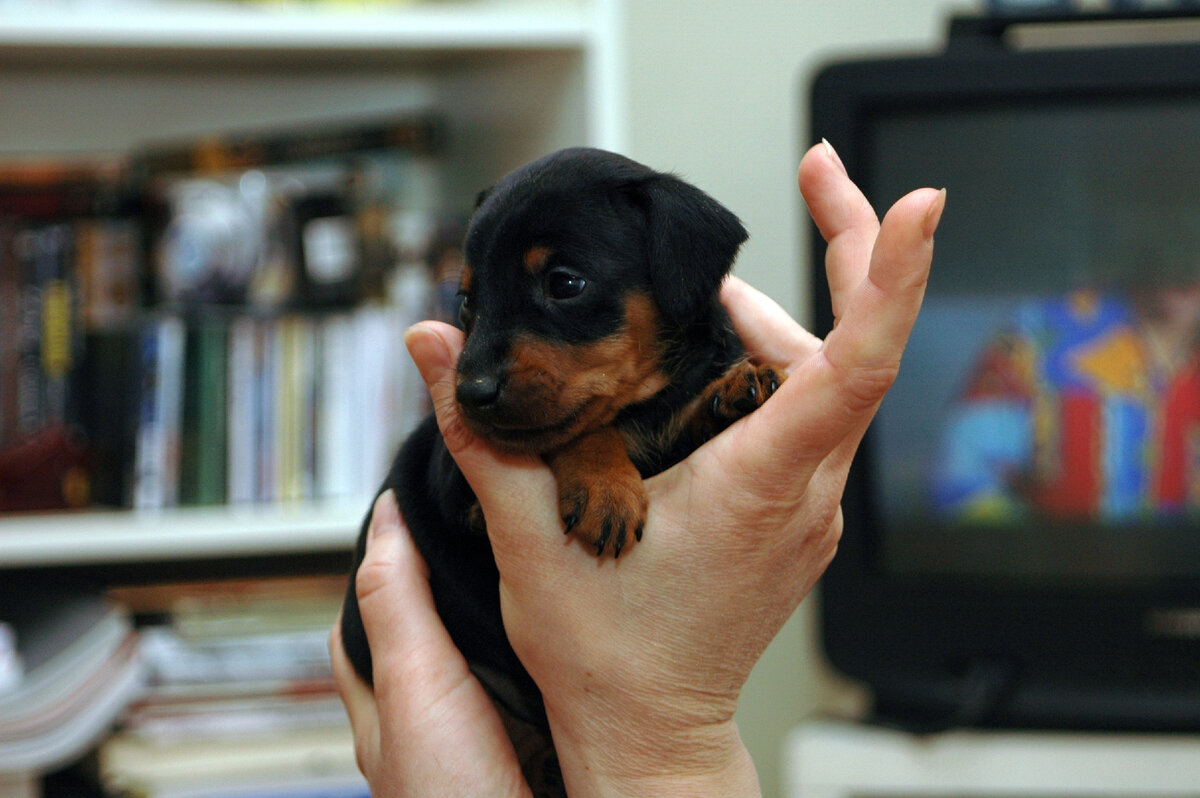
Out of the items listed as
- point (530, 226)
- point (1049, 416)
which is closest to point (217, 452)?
point (530, 226)

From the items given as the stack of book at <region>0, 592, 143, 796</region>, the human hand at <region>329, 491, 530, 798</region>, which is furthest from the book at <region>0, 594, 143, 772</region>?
the human hand at <region>329, 491, 530, 798</region>

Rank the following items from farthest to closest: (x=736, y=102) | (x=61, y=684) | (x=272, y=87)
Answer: (x=736, y=102), (x=272, y=87), (x=61, y=684)

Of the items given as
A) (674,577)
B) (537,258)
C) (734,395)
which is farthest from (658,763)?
(537,258)

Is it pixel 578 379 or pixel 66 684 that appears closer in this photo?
pixel 578 379

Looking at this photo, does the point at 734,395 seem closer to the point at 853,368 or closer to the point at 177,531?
the point at 853,368

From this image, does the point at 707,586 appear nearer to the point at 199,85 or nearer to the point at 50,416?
the point at 50,416

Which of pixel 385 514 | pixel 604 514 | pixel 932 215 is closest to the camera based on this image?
pixel 932 215

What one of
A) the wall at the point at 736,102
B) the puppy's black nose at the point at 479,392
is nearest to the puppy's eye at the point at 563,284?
the puppy's black nose at the point at 479,392

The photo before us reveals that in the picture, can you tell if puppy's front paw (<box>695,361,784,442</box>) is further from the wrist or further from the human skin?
the wrist
